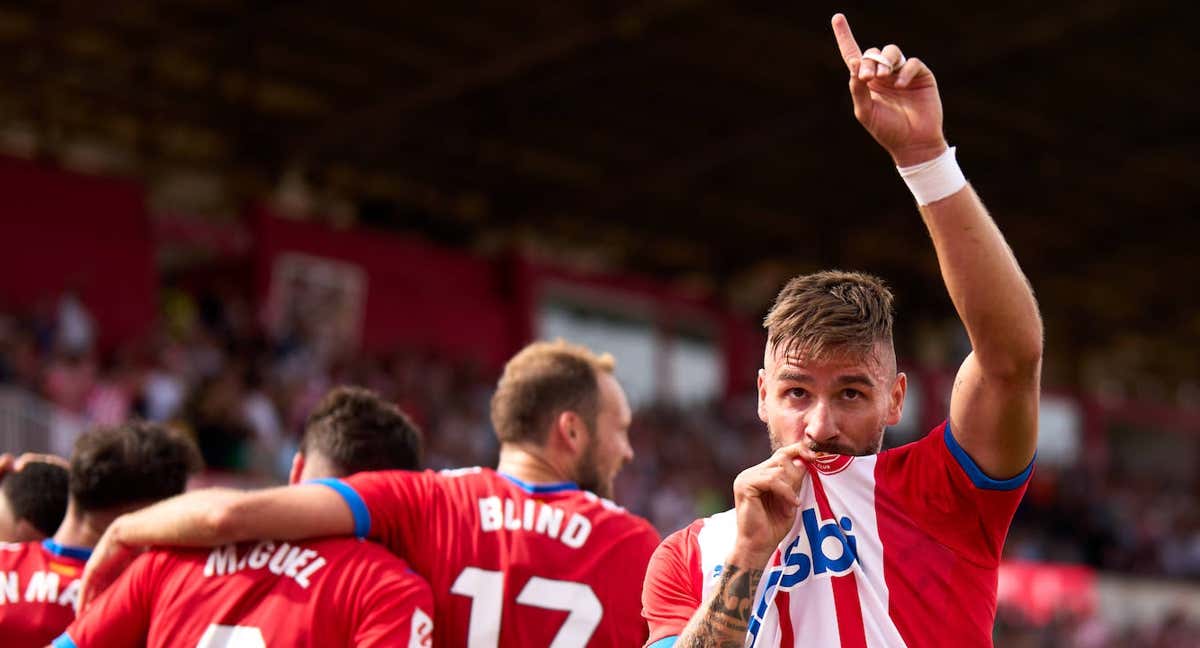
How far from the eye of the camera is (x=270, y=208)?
2097 cm

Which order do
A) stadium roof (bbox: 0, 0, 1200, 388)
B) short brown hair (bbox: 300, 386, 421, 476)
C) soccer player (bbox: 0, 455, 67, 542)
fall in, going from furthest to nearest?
stadium roof (bbox: 0, 0, 1200, 388) → soccer player (bbox: 0, 455, 67, 542) → short brown hair (bbox: 300, 386, 421, 476)

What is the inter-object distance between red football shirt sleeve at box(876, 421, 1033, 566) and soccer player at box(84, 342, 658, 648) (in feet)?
4.36

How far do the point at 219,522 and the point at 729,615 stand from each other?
137cm

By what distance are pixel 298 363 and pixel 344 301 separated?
4.54 metres

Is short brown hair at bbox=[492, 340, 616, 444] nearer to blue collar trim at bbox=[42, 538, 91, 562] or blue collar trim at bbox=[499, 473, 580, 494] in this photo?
blue collar trim at bbox=[499, 473, 580, 494]

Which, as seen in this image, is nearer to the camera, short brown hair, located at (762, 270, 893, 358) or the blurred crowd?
short brown hair, located at (762, 270, 893, 358)

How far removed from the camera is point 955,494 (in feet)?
8.27

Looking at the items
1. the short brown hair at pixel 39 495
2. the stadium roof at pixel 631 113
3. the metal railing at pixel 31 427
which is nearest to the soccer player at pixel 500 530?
the short brown hair at pixel 39 495

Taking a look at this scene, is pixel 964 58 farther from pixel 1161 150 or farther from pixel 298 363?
pixel 298 363

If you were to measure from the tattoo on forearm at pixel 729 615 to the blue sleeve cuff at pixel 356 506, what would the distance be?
1209mm

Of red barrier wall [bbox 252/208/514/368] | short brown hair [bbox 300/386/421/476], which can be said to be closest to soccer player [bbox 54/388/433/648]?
short brown hair [bbox 300/386/421/476]

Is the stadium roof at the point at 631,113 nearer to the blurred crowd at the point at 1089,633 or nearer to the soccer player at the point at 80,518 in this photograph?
the blurred crowd at the point at 1089,633

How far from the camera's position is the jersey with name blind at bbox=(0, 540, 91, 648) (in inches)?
148

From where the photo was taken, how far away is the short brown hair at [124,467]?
3.77 m
